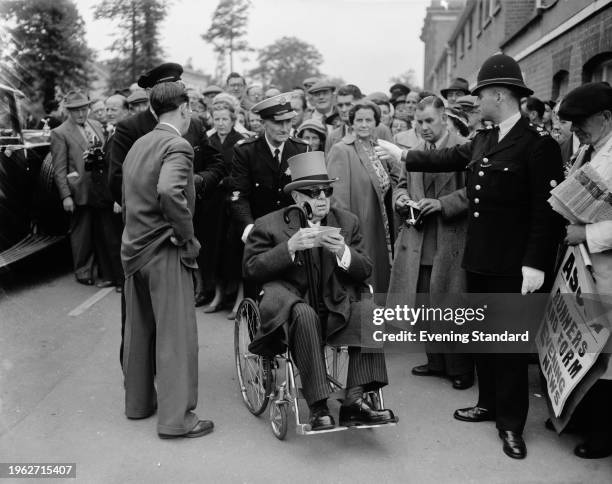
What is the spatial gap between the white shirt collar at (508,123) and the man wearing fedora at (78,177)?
5182 millimetres

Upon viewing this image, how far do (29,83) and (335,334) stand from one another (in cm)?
1828

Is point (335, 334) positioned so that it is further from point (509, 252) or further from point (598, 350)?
point (598, 350)

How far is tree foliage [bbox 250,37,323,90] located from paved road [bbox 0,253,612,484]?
6301 cm

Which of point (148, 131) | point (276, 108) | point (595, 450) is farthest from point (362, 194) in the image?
point (595, 450)

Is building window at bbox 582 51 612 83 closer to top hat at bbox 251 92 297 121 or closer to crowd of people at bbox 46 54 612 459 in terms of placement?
crowd of people at bbox 46 54 612 459

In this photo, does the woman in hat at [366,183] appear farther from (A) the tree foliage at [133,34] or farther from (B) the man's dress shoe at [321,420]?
(A) the tree foliage at [133,34]

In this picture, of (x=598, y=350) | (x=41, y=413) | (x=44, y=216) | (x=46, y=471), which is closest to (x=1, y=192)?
(x=44, y=216)

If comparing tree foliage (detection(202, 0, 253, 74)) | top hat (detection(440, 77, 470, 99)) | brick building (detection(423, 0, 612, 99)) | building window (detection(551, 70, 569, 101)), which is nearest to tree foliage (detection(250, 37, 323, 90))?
brick building (detection(423, 0, 612, 99))

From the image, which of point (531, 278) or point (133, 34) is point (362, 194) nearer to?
point (531, 278)

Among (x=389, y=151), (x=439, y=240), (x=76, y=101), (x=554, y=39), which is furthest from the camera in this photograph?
(x=554, y=39)

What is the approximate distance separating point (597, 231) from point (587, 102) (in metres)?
0.75

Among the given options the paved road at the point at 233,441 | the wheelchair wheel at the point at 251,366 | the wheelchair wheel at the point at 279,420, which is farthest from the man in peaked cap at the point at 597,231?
the wheelchair wheel at the point at 251,366

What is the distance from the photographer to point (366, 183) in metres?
5.68

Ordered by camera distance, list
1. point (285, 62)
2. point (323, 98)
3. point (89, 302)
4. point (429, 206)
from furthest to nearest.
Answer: point (285, 62)
point (323, 98)
point (89, 302)
point (429, 206)
